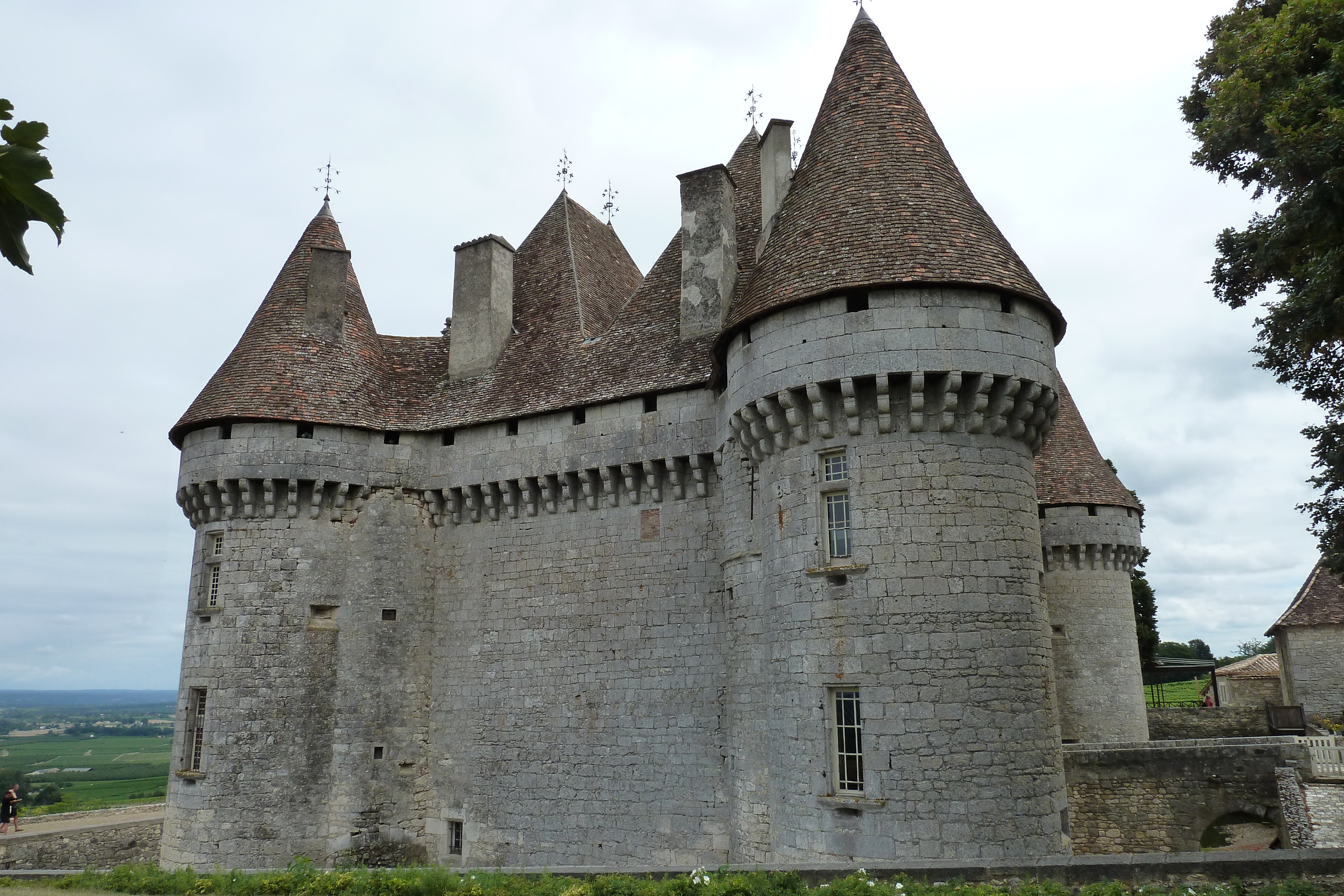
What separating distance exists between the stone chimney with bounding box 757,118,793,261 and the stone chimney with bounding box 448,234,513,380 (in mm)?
6450

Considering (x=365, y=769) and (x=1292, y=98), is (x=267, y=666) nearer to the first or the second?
(x=365, y=769)

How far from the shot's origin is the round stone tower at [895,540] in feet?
36.7

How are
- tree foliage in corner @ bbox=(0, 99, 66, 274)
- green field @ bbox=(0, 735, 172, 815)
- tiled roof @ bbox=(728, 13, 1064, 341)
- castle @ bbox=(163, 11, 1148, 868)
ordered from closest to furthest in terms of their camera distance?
tree foliage in corner @ bbox=(0, 99, 66, 274), castle @ bbox=(163, 11, 1148, 868), tiled roof @ bbox=(728, 13, 1064, 341), green field @ bbox=(0, 735, 172, 815)

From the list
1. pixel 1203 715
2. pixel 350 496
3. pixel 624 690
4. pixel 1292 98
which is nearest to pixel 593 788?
pixel 624 690

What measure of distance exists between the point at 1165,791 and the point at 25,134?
20040 mm

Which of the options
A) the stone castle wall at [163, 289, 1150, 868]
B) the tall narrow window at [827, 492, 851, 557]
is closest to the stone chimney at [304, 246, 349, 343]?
the stone castle wall at [163, 289, 1150, 868]

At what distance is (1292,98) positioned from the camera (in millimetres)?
9477

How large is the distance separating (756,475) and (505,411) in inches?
242

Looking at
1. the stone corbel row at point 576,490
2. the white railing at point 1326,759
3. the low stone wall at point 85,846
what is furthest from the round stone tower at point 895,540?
the low stone wall at point 85,846

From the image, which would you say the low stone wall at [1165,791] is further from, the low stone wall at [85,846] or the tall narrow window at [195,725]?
the low stone wall at [85,846]

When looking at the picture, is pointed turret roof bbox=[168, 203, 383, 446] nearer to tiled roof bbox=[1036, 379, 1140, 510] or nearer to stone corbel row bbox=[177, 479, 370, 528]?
stone corbel row bbox=[177, 479, 370, 528]

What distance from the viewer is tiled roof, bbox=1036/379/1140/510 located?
2105 cm

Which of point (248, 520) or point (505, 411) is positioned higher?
point (505, 411)

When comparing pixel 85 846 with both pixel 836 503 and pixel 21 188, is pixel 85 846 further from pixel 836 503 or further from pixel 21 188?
pixel 21 188
